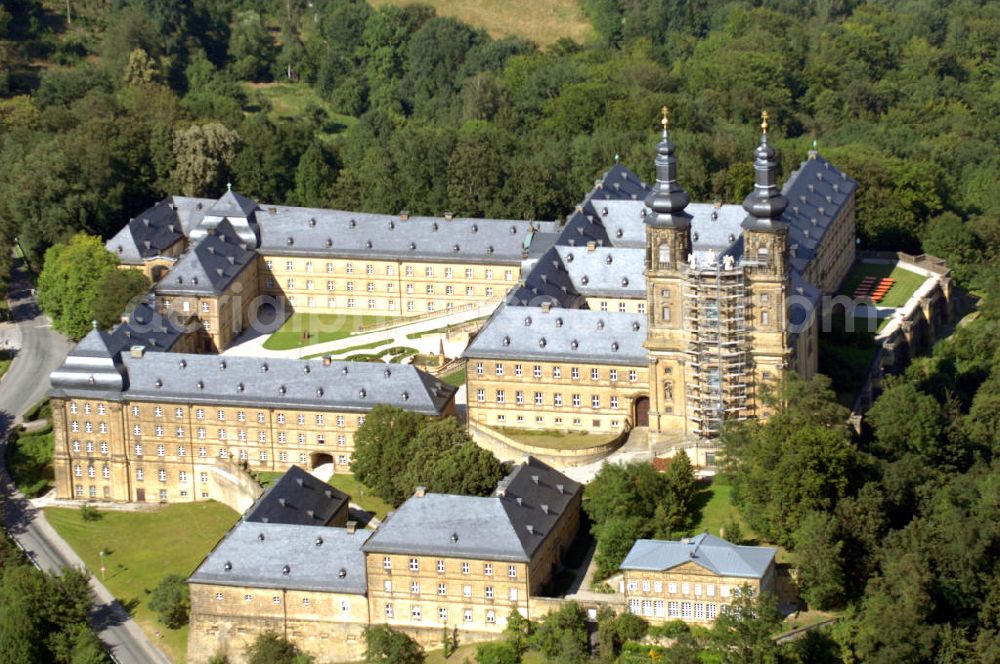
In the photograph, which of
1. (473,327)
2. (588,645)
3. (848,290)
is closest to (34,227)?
(473,327)

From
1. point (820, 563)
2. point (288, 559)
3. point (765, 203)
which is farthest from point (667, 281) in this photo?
point (288, 559)

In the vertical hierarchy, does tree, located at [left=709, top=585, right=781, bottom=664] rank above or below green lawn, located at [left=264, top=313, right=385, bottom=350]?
above

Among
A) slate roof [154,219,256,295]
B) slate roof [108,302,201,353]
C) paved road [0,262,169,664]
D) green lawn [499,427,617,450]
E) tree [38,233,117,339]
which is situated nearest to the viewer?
paved road [0,262,169,664]

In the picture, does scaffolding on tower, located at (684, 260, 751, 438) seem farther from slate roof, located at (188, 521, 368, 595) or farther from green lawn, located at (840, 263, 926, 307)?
green lawn, located at (840, 263, 926, 307)

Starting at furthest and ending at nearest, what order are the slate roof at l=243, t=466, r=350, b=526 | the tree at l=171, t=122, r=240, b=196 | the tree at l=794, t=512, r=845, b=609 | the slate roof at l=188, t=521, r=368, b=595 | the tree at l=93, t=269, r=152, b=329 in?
the tree at l=171, t=122, r=240, b=196 < the tree at l=93, t=269, r=152, b=329 < the slate roof at l=243, t=466, r=350, b=526 < the slate roof at l=188, t=521, r=368, b=595 < the tree at l=794, t=512, r=845, b=609

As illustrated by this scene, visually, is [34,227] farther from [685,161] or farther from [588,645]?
[588,645]

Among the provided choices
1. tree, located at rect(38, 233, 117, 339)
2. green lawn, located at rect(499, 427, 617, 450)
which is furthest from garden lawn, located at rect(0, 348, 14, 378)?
green lawn, located at rect(499, 427, 617, 450)
